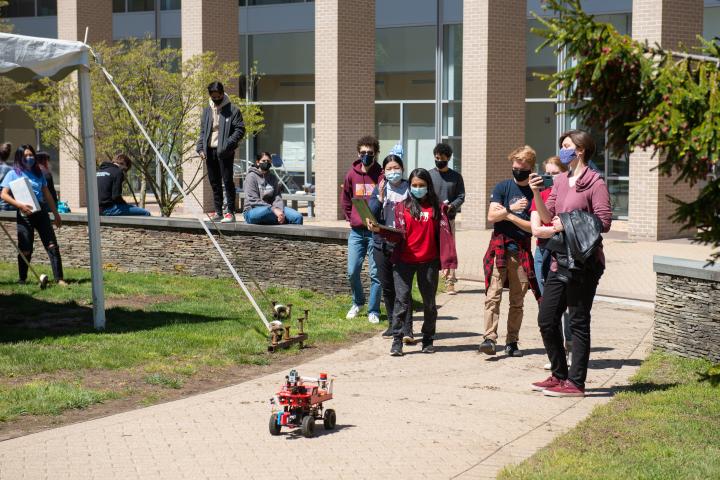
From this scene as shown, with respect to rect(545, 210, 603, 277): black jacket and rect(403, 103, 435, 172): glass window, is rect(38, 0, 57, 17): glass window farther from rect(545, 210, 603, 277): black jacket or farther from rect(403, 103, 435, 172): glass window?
rect(545, 210, 603, 277): black jacket

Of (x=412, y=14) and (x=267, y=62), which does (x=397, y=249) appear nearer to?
(x=412, y=14)

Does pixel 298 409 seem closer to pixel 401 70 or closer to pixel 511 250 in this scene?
pixel 511 250

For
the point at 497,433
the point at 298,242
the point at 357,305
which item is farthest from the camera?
the point at 298,242

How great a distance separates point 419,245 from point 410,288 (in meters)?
0.43

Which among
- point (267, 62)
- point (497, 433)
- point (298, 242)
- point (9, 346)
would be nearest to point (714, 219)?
point (497, 433)

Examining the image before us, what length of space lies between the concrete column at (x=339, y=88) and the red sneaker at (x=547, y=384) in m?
18.5

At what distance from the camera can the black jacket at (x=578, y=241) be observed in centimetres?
830

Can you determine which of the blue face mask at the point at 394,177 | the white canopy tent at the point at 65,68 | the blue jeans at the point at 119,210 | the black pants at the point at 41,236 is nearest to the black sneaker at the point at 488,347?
the blue face mask at the point at 394,177

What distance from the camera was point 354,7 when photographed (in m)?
27.1

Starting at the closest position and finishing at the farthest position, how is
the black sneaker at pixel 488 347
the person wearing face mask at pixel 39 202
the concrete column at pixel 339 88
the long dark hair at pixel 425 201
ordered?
the black sneaker at pixel 488 347 → the long dark hair at pixel 425 201 → the person wearing face mask at pixel 39 202 → the concrete column at pixel 339 88

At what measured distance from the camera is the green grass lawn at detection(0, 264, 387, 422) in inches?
366

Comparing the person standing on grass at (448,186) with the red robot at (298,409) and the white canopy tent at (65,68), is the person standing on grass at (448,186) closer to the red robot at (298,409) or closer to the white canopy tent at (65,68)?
the white canopy tent at (65,68)

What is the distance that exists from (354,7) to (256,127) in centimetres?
380

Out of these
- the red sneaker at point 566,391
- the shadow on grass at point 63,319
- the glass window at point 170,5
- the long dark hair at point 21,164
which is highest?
the glass window at point 170,5
